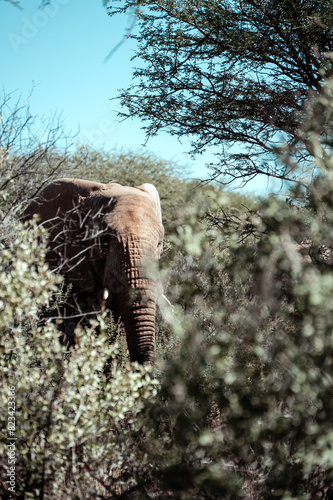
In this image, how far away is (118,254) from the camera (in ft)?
22.3

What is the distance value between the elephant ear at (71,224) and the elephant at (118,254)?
0.01 metres

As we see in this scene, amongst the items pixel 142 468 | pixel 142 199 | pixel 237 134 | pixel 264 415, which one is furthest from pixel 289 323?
pixel 237 134

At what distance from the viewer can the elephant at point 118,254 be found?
20.6ft

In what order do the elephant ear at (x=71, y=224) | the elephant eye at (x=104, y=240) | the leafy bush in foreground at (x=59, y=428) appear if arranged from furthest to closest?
1. the elephant ear at (x=71, y=224)
2. the elephant eye at (x=104, y=240)
3. the leafy bush in foreground at (x=59, y=428)

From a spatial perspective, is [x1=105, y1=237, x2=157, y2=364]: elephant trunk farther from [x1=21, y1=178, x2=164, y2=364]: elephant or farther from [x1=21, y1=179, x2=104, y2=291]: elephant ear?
[x1=21, y1=179, x2=104, y2=291]: elephant ear

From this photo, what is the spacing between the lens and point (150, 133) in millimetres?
9234

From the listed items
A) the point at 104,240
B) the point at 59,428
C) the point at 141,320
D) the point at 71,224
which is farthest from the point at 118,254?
the point at 59,428

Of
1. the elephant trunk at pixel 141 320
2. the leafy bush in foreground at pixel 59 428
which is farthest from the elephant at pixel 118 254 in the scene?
the leafy bush in foreground at pixel 59 428

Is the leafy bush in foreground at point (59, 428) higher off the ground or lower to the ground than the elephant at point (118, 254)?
lower

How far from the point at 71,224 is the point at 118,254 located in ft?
5.36

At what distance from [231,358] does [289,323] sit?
0.36 metres

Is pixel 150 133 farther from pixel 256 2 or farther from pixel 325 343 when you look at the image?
pixel 325 343

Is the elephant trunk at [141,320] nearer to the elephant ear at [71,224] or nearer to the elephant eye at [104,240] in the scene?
the elephant eye at [104,240]

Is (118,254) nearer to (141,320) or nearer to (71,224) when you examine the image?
(141,320)
